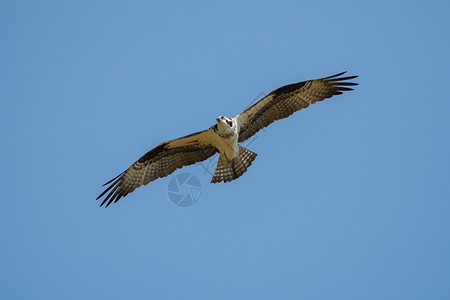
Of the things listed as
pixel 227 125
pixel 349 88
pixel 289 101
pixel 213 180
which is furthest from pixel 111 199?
pixel 349 88

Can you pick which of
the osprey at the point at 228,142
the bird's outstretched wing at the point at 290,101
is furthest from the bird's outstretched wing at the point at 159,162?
the bird's outstretched wing at the point at 290,101

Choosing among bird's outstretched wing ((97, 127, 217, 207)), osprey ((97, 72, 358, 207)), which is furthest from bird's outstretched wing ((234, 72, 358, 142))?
bird's outstretched wing ((97, 127, 217, 207))

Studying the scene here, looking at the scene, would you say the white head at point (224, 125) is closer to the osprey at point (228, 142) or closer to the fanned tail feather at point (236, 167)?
the osprey at point (228, 142)

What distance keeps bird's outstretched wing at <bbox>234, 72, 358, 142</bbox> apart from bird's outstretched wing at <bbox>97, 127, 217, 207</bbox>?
39.6 inches

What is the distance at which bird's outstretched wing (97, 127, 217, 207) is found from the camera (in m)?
12.0

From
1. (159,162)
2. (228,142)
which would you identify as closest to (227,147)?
(228,142)

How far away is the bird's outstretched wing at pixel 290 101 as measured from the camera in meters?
11.6

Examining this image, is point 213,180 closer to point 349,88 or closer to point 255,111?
point 255,111

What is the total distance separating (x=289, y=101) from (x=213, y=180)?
7.58ft

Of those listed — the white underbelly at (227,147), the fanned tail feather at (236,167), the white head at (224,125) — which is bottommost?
the fanned tail feather at (236,167)

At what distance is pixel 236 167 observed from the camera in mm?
12008

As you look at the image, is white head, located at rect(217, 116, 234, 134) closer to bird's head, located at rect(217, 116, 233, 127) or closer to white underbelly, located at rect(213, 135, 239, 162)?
bird's head, located at rect(217, 116, 233, 127)

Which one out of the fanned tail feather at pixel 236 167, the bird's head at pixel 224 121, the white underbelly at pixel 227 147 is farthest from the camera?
the fanned tail feather at pixel 236 167

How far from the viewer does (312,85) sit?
38.3ft
